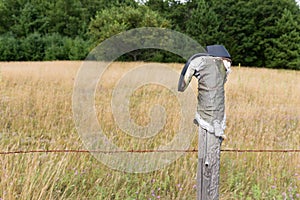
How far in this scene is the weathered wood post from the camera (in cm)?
138

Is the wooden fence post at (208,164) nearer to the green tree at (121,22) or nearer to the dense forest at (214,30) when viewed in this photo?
the green tree at (121,22)

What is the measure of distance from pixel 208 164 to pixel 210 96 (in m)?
0.35

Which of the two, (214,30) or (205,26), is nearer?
(214,30)

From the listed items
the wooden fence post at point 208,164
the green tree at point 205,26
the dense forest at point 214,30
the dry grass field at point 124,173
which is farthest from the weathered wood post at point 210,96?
the green tree at point 205,26

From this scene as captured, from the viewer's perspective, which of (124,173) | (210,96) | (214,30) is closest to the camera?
(210,96)

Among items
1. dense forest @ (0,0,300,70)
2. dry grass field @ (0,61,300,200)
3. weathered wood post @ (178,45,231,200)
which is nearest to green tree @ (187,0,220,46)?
dense forest @ (0,0,300,70)

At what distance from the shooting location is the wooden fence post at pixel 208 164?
4.70 ft

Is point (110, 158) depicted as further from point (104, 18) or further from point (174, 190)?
point (104, 18)

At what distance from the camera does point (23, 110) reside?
481 centimetres

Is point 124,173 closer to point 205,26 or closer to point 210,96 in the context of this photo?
point 210,96

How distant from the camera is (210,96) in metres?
1.38

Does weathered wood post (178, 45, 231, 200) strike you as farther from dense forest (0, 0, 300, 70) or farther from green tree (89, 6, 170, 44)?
dense forest (0, 0, 300, 70)

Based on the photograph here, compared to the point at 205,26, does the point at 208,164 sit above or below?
below

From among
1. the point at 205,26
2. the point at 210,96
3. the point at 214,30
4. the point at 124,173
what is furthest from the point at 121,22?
the point at 210,96
